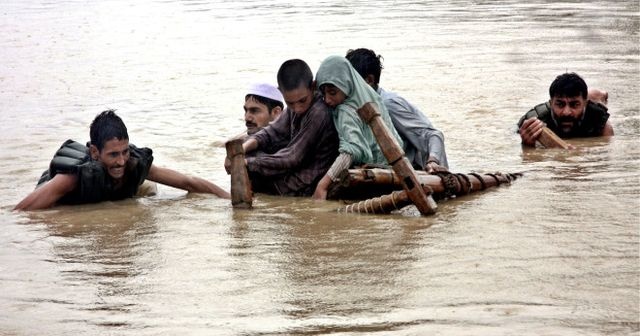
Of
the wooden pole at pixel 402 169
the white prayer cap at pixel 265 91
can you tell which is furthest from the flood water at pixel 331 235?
the white prayer cap at pixel 265 91

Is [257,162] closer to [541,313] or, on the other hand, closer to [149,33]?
[541,313]

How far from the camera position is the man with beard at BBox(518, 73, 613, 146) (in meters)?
9.52

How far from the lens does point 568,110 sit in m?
9.70

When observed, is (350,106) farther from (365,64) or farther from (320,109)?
(365,64)

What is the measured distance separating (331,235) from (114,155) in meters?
1.99

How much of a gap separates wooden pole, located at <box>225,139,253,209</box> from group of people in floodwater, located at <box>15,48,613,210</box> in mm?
241

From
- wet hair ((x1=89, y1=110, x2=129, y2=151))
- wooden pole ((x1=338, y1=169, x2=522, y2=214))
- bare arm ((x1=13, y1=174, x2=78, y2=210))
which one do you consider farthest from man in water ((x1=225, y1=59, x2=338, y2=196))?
bare arm ((x1=13, y1=174, x2=78, y2=210))

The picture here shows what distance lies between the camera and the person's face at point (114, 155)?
7.73m

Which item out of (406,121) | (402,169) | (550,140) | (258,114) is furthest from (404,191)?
(550,140)

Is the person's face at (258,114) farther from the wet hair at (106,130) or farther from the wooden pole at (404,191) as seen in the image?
the wooden pole at (404,191)

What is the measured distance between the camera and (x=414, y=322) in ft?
15.8

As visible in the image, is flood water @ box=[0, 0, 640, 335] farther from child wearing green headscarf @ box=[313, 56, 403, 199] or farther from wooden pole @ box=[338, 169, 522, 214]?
child wearing green headscarf @ box=[313, 56, 403, 199]

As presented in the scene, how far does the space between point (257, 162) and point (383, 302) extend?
9.83ft

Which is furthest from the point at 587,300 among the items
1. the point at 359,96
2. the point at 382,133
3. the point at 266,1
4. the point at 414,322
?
the point at 266,1
